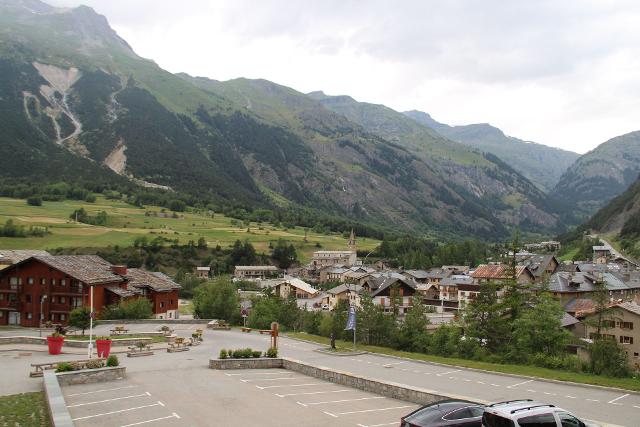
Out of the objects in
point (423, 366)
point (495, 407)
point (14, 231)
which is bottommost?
point (423, 366)

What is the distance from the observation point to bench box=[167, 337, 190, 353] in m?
42.8

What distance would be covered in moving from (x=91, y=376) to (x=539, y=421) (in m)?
21.7

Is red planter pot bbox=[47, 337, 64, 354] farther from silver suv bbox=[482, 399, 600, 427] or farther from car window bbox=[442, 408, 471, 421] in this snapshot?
silver suv bbox=[482, 399, 600, 427]

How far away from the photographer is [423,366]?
37.1m

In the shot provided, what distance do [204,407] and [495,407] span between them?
12.2m

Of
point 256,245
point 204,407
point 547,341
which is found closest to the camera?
point 204,407

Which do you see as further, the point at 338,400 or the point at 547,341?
the point at 547,341

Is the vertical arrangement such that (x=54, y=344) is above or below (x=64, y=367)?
below

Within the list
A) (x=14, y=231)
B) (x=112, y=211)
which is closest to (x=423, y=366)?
(x=14, y=231)

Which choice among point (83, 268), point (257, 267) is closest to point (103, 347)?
point (83, 268)

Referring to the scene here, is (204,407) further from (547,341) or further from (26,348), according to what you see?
(547,341)

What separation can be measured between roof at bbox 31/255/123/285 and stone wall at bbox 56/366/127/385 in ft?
133

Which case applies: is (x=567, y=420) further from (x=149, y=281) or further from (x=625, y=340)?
(x=149, y=281)

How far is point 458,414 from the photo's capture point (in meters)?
18.7
